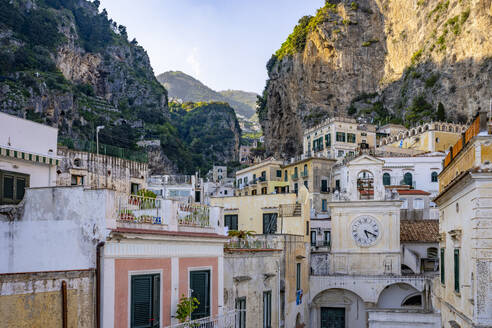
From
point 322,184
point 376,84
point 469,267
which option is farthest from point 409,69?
point 469,267

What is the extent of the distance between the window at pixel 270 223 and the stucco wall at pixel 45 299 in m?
20.8

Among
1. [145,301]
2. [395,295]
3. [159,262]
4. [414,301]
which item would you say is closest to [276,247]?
[159,262]

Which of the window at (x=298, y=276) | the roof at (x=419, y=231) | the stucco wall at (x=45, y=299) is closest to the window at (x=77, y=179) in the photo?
the window at (x=298, y=276)

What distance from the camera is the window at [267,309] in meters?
21.3

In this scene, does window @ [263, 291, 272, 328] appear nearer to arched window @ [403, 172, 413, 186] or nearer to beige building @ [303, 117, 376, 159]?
arched window @ [403, 172, 413, 186]

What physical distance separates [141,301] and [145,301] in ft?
0.42

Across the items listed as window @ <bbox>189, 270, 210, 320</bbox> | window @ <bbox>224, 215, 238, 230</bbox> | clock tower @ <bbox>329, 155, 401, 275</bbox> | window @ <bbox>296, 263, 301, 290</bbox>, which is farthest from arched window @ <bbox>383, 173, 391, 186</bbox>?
window @ <bbox>189, 270, 210, 320</bbox>

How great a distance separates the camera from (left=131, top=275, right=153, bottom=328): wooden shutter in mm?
12164

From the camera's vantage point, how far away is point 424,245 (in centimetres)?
3572

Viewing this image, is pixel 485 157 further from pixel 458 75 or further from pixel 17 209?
pixel 458 75

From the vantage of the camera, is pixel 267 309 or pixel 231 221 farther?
pixel 231 221

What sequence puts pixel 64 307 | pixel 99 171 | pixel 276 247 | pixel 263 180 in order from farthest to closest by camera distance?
pixel 263 180 → pixel 99 171 → pixel 276 247 → pixel 64 307

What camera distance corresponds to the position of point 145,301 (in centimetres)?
1252

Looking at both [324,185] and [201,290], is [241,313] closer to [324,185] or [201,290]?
[201,290]
